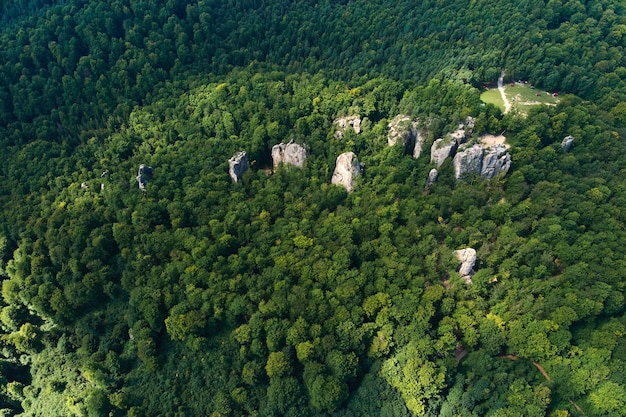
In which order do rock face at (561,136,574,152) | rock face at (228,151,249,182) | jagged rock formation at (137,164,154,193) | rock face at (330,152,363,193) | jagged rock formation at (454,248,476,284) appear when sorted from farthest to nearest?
rock face at (228,151,249,182)
rock face at (330,152,363,193)
jagged rock formation at (137,164,154,193)
rock face at (561,136,574,152)
jagged rock formation at (454,248,476,284)

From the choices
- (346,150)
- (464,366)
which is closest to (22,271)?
(346,150)

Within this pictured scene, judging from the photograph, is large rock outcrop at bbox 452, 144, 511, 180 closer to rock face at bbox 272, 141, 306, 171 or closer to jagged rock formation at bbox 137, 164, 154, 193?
rock face at bbox 272, 141, 306, 171

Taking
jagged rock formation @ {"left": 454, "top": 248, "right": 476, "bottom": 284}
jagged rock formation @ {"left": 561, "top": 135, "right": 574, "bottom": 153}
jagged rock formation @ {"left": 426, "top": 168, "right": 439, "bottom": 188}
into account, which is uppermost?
jagged rock formation @ {"left": 561, "top": 135, "right": 574, "bottom": 153}

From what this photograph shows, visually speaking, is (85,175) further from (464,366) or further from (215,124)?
(464,366)

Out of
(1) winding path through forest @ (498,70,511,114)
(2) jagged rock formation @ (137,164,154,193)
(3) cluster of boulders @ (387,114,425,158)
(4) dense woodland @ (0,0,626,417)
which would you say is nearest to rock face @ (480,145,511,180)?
(4) dense woodland @ (0,0,626,417)

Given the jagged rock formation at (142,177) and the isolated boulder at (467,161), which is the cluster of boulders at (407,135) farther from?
the jagged rock formation at (142,177)

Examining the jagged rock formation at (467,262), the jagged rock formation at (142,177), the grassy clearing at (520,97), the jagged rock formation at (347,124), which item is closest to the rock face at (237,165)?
the jagged rock formation at (142,177)

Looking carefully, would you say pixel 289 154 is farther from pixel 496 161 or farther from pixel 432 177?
pixel 496 161
